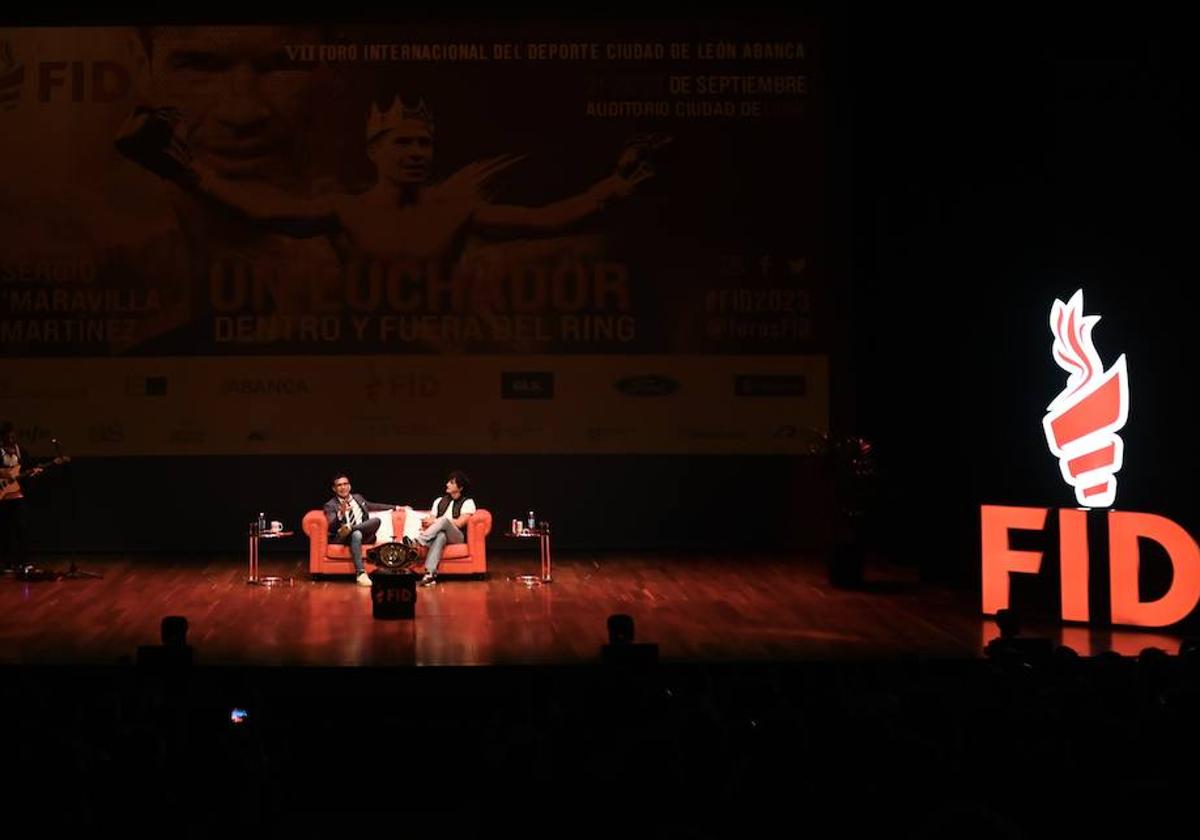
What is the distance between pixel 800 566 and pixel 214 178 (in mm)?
5922

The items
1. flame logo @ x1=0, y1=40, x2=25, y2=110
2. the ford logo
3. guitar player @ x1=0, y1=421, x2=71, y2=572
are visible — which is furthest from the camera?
the ford logo

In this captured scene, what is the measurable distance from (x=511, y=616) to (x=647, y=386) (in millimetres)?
3686

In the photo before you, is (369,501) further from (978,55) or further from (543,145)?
(978,55)

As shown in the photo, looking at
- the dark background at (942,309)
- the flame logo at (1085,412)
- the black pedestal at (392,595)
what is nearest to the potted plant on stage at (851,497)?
the dark background at (942,309)

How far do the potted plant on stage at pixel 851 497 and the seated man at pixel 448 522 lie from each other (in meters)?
2.73

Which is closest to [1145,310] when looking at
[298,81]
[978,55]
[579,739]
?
[978,55]

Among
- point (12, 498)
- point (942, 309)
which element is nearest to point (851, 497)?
point (942, 309)

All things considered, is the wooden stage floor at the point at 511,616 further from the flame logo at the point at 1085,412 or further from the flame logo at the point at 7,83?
the flame logo at the point at 7,83

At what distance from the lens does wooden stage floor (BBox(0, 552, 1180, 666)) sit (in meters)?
7.62

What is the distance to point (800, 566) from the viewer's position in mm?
11508

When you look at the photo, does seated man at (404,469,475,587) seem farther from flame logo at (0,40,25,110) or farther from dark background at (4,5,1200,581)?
flame logo at (0,40,25,110)

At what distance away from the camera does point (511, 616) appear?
8.91m

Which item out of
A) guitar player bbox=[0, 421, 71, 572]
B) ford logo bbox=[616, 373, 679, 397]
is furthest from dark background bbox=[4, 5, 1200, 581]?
guitar player bbox=[0, 421, 71, 572]

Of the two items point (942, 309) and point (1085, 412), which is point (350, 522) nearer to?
point (942, 309)
